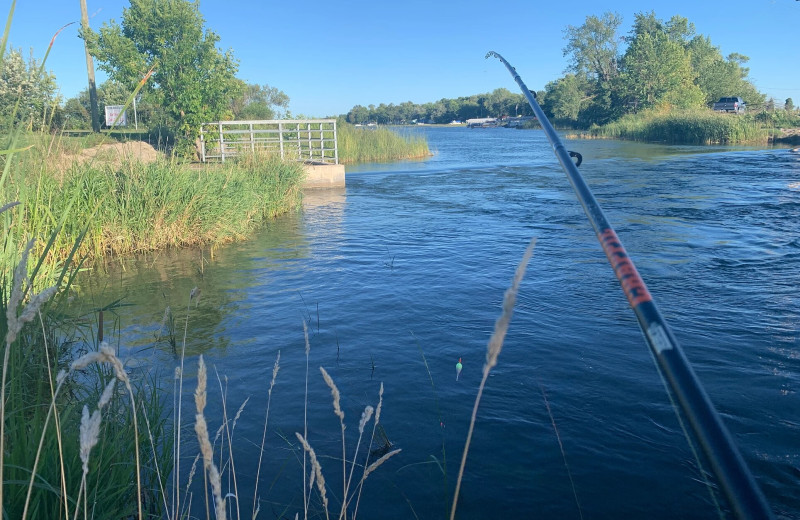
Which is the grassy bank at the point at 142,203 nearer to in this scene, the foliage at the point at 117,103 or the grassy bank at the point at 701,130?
the foliage at the point at 117,103

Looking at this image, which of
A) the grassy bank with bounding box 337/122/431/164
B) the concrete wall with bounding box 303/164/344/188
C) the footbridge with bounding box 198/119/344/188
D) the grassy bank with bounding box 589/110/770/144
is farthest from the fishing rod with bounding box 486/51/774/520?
the grassy bank with bounding box 589/110/770/144

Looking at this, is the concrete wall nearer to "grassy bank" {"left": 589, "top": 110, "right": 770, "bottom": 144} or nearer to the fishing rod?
the fishing rod

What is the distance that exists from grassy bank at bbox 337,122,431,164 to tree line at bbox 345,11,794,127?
31.1 m

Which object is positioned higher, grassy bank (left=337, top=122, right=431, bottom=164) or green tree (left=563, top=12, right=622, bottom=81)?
green tree (left=563, top=12, right=622, bottom=81)

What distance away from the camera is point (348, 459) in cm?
394

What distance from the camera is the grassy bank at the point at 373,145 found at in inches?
1211

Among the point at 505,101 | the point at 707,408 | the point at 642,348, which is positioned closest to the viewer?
the point at 707,408

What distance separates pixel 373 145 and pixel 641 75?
41.5 metres

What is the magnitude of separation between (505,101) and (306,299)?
128694 mm

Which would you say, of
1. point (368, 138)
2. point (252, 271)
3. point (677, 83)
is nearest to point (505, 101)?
point (677, 83)

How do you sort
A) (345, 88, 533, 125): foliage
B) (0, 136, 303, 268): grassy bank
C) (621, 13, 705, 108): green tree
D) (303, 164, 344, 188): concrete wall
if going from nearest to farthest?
(0, 136, 303, 268): grassy bank, (303, 164, 344, 188): concrete wall, (621, 13, 705, 108): green tree, (345, 88, 533, 125): foliage

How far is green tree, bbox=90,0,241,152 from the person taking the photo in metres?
21.8

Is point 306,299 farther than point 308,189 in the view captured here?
No

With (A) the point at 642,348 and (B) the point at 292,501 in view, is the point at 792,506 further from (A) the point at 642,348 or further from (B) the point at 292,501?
(B) the point at 292,501
